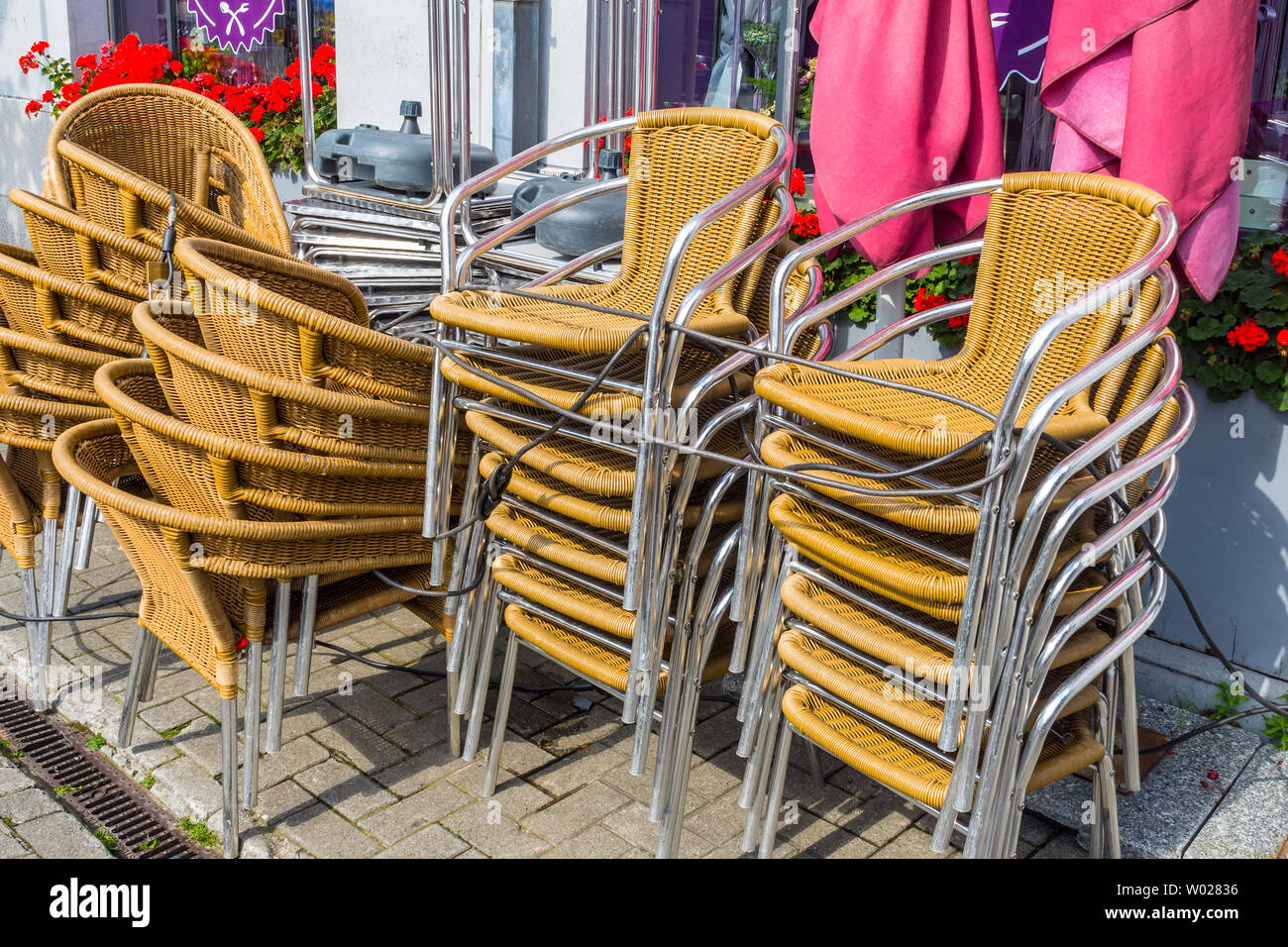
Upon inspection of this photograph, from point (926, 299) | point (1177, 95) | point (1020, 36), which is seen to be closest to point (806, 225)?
point (926, 299)

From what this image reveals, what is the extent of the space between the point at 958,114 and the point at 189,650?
2.18 m

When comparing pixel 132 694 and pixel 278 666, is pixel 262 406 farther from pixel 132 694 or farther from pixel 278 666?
pixel 132 694

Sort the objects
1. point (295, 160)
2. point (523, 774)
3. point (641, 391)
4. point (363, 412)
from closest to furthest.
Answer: point (641, 391), point (363, 412), point (523, 774), point (295, 160)

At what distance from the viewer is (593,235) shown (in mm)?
3545

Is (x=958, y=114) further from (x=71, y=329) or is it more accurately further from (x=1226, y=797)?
(x=71, y=329)

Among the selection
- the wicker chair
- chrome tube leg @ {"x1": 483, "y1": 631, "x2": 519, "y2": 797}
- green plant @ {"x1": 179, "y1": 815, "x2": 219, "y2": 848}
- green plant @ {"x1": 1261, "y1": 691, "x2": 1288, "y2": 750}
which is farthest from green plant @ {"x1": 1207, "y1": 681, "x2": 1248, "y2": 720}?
green plant @ {"x1": 179, "y1": 815, "x2": 219, "y2": 848}

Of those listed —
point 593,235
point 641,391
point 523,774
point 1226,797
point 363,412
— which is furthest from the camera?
point 593,235

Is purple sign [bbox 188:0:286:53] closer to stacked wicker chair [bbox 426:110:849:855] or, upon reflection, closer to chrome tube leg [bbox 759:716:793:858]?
stacked wicker chair [bbox 426:110:849:855]

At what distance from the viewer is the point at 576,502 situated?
2740 mm

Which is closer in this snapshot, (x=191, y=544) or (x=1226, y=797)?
(x=191, y=544)

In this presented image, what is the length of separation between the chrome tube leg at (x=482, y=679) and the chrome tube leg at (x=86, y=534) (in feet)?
5.71

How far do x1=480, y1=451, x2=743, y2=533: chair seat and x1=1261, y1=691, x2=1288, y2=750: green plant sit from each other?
5.38 feet
